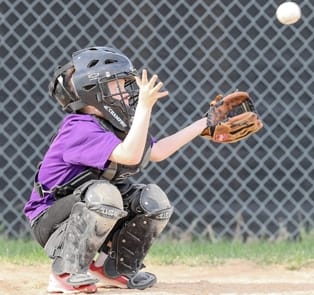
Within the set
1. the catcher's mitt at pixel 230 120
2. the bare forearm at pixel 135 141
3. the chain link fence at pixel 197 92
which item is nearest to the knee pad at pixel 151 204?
the bare forearm at pixel 135 141

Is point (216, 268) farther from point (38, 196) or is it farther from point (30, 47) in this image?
point (30, 47)

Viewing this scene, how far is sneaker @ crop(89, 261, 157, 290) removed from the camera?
4621mm

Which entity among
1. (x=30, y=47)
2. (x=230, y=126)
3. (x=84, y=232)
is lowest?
(x=84, y=232)

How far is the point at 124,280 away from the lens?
465 centimetres

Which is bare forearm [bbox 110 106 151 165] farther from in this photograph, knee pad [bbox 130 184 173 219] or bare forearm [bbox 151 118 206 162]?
bare forearm [bbox 151 118 206 162]

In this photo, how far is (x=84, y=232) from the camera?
14.1 ft

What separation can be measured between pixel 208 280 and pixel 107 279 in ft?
2.00

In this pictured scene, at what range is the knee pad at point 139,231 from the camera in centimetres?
446

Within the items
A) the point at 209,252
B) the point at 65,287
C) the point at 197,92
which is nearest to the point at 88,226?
the point at 65,287

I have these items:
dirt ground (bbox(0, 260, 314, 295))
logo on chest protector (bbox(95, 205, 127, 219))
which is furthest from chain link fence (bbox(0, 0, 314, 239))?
logo on chest protector (bbox(95, 205, 127, 219))

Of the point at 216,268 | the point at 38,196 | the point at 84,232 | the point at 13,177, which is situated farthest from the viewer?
the point at 13,177

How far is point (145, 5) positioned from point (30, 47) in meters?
0.76

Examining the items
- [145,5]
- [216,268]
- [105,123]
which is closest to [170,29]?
[145,5]

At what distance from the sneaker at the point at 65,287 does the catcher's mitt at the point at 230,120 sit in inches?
35.3
